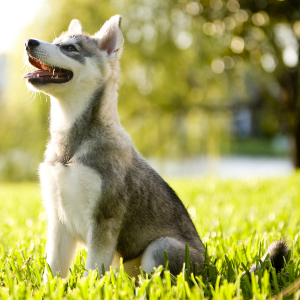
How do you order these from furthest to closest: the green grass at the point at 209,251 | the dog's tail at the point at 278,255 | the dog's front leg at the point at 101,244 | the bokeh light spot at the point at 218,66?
the bokeh light spot at the point at 218,66
the dog's tail at the point at 278,255
the dog's front leg at the point at 101,244
the green grass at the point at 209,251

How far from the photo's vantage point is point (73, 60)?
2.47 m

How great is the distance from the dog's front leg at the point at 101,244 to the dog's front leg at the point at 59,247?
1.05ft

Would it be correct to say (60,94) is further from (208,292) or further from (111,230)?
(208,292)

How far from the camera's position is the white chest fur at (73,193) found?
2.18 m

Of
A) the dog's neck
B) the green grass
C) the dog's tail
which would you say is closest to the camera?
the green grass

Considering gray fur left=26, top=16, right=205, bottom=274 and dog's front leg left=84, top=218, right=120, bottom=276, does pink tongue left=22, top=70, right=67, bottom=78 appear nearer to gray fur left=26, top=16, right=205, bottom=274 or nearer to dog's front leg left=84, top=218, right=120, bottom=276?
gray fur left=26, top=16, right=205, bottom=274

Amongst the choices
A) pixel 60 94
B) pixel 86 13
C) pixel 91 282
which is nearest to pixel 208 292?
pixel 91 282

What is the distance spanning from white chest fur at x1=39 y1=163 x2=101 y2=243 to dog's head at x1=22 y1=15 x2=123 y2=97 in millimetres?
593

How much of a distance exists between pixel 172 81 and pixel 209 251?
9934 millimetres

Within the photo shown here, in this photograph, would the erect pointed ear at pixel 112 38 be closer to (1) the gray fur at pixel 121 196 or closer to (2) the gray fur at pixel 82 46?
(2) the gray fur at pixel 82 46

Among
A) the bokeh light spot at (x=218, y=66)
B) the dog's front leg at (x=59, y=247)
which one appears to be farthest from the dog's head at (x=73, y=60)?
the bokeh light spot at (x=218, y=66)

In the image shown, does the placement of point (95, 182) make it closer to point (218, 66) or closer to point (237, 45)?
point (237, 45)

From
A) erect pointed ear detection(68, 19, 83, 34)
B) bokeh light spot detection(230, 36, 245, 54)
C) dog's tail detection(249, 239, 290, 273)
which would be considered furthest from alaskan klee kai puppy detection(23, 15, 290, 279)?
bokeh light spot detection(230, 36, 245, 54)

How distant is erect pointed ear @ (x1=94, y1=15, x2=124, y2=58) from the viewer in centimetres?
267
